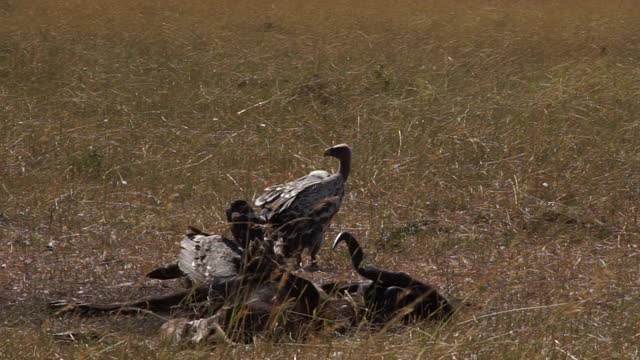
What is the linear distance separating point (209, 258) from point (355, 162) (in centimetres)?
260

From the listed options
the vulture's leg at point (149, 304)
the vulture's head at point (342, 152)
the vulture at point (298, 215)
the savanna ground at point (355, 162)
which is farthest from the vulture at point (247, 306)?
the vulture's head at point (342, 152)

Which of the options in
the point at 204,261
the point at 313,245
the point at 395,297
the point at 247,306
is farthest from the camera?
the point at 313,245

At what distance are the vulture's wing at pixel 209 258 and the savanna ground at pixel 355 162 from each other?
1.03 ft

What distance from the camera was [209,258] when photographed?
4.62 metres

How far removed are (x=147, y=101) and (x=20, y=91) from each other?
3.60 feet

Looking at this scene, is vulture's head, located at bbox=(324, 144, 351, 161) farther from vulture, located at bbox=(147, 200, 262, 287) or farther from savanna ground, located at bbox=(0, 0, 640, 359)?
vulture, located at bbox=(147, 200, 262, 287)

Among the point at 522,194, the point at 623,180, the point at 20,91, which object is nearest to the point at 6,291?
the point at 522,194

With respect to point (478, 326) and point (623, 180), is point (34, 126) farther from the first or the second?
point (478, 326)

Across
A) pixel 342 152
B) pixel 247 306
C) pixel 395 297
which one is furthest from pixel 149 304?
pixel 342 152

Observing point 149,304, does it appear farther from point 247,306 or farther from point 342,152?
point 342,152

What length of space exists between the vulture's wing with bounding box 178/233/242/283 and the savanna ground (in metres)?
0.31

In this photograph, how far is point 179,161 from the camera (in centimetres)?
719

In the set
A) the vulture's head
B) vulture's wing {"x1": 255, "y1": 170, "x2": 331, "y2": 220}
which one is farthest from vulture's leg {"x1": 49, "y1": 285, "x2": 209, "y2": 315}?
the vulture's head

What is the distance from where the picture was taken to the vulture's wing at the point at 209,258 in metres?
4.52
